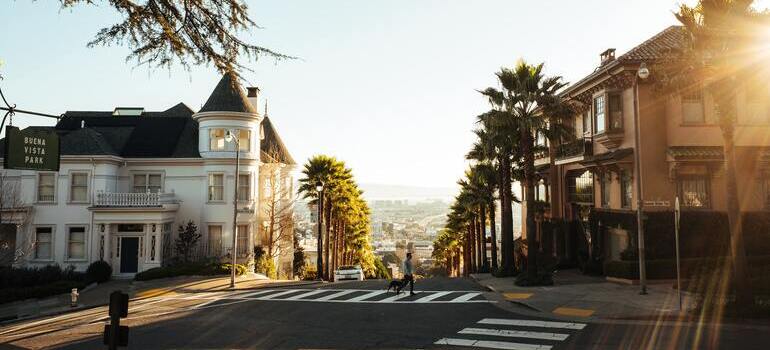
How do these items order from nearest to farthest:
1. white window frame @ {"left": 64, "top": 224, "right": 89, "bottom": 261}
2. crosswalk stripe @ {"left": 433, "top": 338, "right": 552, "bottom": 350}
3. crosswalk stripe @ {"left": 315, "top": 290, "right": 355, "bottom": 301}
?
crosswalk stripe @ {"left": 433, "top": 338, "right": 552, "bottom": 350}, crosswalk stripe @ {"left": 315, "top": 290, "right": 355, "bottom": 301}, white window frame @ {"left": 64, "top": 224, "right": 89, "bottom": 261}

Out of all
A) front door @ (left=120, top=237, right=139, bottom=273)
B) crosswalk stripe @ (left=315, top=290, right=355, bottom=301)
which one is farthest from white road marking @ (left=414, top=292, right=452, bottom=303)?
front door @ (left=120, top=237, right=139, bottom=273)

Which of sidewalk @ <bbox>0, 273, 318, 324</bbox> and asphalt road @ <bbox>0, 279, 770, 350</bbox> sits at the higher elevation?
asphalt road @ <bbox>0, 279, 770, 350</bbox>

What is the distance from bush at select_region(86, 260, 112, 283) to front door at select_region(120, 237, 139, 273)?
52.4 inches

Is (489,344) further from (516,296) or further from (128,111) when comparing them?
(128,111)

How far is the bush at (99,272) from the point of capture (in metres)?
29.5

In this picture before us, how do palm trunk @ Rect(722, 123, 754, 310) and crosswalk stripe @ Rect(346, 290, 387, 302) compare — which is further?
crosswalk stripe @ Rect(346, 290, 387, 302)

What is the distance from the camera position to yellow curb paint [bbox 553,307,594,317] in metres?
14.8

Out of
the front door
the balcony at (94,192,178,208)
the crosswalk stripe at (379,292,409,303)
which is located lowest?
the crosswalk stripe at (379,292,409,303)

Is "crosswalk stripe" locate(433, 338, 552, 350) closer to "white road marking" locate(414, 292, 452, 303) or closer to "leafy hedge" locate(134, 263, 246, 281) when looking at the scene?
"white road marking" locate(414, 292, 452, 303)

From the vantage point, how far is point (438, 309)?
53.3 feet

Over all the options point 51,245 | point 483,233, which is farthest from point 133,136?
point 483,233

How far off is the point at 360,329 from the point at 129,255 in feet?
79.3

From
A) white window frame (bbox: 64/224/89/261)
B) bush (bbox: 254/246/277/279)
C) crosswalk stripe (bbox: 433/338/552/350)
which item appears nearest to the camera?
crosswalk stripe (bbox: 433/338/552/350)

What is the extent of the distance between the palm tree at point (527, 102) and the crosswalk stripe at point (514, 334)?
38.1 feet
